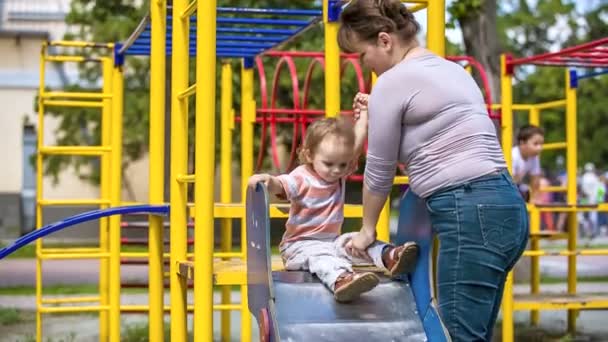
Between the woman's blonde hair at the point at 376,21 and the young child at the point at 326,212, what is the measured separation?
0.49 meters

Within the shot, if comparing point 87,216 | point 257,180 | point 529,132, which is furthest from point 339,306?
point 529,132

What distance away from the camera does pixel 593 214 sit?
24.1 m

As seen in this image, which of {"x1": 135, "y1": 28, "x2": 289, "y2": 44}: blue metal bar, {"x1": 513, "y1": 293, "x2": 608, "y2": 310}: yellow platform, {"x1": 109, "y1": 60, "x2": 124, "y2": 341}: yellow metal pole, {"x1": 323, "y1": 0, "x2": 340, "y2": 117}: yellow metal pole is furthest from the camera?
{"x1": 513, "y1": 293, "x2": 608, "y2": 310}: yellow platform

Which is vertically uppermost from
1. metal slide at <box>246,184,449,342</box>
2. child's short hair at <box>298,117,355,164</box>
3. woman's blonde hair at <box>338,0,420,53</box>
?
woman's blonde hair at <box>338,0,420,53</box>

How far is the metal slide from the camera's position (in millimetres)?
3480

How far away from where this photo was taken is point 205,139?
3865mm

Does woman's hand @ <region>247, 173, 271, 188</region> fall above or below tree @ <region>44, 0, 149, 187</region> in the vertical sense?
below

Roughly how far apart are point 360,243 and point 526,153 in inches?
207

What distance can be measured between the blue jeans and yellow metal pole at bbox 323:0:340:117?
6.58 ft

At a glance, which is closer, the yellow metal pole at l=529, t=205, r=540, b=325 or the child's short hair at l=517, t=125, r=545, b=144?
the child's short hair at l=517, t=125, r=545, b=144

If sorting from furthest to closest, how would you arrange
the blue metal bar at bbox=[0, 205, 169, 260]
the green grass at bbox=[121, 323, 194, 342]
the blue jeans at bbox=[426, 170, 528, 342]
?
the green grass at bbox=[121, 323, 194, 342] < the blue metal bar at bbox=[0, 205, 169, 260] < the blue jeans at bbox=[426, 170, 528, 342]

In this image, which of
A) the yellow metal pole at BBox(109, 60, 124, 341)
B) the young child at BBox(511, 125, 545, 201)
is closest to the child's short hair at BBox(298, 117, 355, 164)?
the yellow metal pole at BBox(109, 60, 124, 341)

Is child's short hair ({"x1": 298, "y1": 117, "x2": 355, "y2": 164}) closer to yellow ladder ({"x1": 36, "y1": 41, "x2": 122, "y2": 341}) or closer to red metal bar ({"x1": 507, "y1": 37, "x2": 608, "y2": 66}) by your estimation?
yellow ladder ({"x1": 36, "y1": 41, "x2": 122, "y2": 341})

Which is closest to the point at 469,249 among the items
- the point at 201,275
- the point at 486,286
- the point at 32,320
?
the point at 486,286
